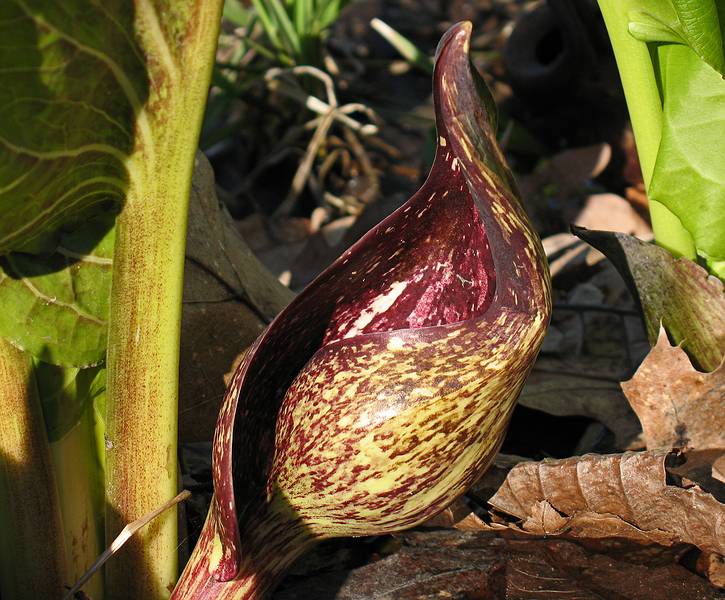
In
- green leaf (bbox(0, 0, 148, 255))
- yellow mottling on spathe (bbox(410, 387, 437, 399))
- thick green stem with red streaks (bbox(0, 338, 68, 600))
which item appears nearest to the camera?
green leaf (bbox(0, 0, 148, 255))

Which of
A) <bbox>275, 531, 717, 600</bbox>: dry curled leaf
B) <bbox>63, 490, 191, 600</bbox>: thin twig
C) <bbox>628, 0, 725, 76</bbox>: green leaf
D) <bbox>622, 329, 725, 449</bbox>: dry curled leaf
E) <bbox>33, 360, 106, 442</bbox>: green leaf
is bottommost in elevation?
<bbox>275, 531, 717, 600</bbox>: dry curled leaf

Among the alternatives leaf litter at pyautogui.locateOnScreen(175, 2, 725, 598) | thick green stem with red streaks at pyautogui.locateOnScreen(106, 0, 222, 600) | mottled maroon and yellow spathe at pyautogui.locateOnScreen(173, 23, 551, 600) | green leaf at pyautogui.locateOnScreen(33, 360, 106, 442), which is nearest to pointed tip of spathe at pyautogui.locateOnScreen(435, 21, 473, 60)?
mottled maroon and yellow spathe at pyautogui.locateOnScreen(173, 23, 551, 600)

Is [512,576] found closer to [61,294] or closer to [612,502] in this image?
[612,502]

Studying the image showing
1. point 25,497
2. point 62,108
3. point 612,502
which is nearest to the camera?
point 62,108

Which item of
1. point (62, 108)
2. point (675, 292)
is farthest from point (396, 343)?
point (675, 292)

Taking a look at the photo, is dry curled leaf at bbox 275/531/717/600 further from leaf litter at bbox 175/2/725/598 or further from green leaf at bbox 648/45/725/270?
green leaf at bbox 648/45/725/270

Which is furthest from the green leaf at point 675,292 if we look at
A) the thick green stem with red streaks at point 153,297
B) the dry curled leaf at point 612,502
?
the thick green stem with red streaks at point 153,297
